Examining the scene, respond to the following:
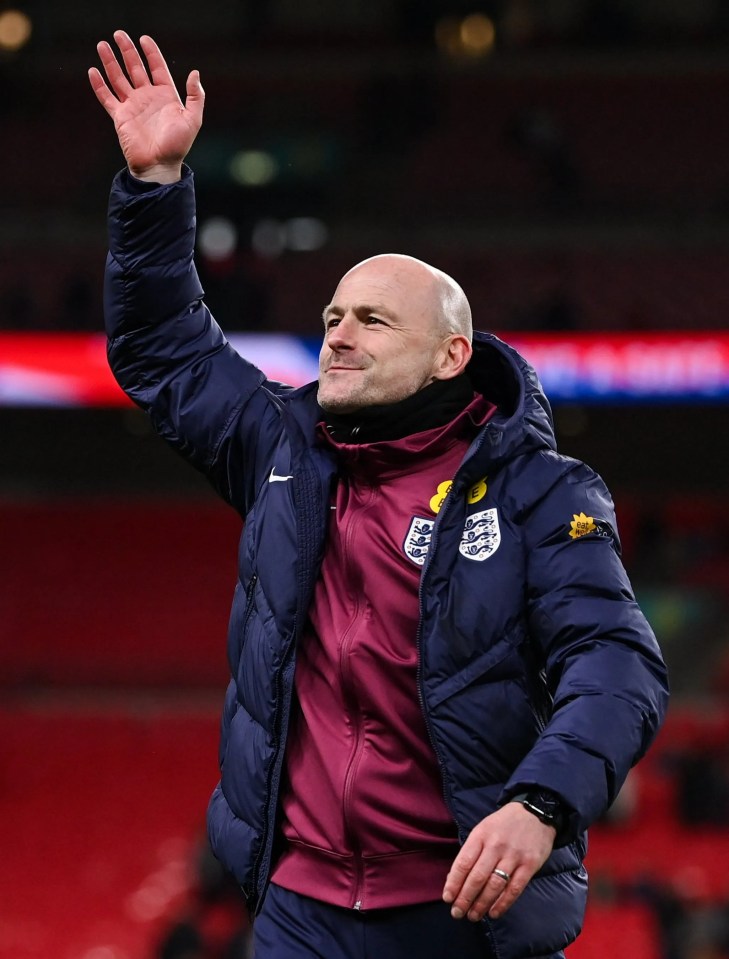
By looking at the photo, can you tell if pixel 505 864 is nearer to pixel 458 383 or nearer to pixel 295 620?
pixel 295 620

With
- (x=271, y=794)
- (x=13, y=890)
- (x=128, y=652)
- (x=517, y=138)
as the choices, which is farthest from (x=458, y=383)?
(x=517, y=138)

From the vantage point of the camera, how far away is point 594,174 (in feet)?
42.3

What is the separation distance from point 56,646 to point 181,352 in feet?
30.6

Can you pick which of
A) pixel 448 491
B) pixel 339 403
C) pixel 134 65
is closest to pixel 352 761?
pixel 448 491

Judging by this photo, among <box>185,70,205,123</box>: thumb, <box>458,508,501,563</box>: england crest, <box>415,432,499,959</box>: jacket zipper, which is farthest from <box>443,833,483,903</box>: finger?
<box>185,70,205,123</box>: thumb

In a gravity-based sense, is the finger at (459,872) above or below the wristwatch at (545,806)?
below

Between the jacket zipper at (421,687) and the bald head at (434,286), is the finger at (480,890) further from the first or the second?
the bald head at (434,286)

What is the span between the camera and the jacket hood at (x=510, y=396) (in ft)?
7.21

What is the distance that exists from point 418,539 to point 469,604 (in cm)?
16

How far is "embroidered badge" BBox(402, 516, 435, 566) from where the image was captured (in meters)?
2.17

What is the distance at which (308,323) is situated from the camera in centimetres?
1128

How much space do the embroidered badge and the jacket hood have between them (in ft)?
0.52

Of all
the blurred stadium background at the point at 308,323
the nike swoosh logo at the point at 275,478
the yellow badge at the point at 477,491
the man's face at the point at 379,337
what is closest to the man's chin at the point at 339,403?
the man's face at the point at 379,337

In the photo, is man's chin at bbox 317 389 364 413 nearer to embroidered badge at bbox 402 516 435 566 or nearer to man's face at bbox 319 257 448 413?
Answer: man's face at bbox 319 257 448 413
